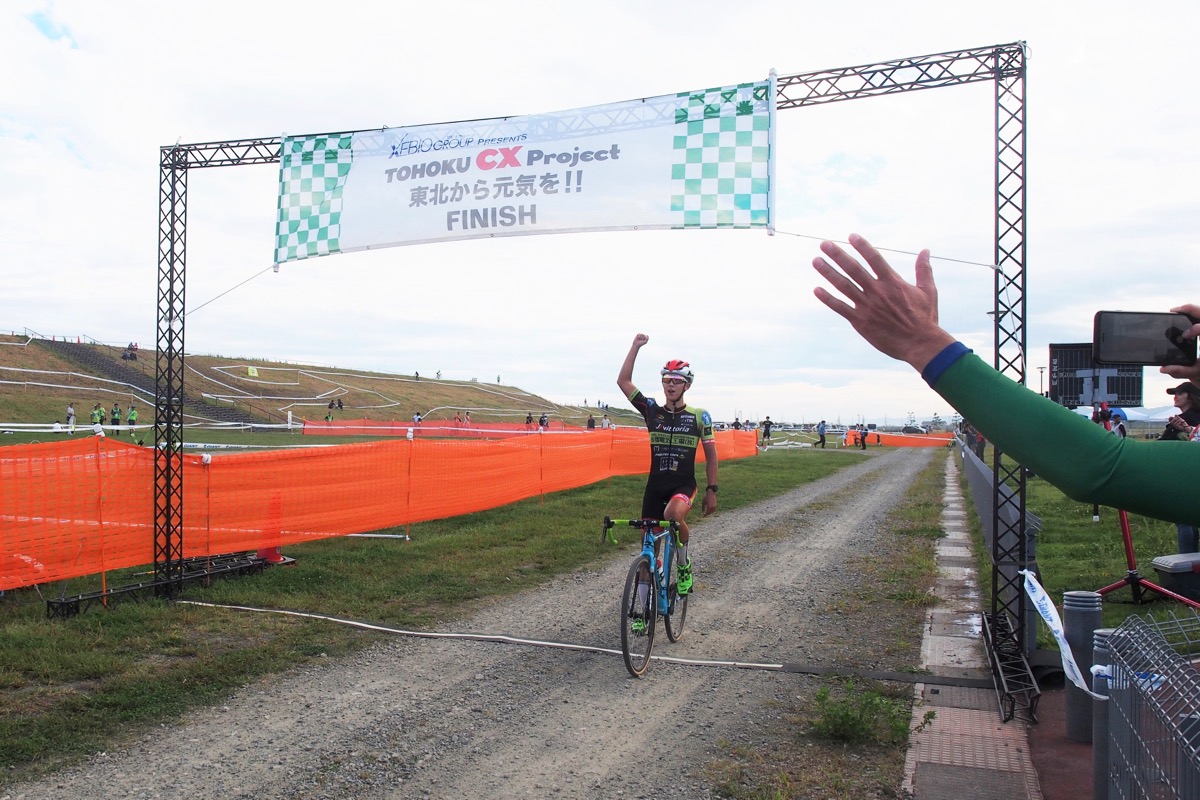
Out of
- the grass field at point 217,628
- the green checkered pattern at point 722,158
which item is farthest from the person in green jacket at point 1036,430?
the green checkered pattern at point 722,158

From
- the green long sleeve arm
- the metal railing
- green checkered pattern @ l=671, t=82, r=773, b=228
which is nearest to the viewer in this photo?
the green long sleeve arm

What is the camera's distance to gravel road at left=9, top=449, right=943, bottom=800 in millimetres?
4348

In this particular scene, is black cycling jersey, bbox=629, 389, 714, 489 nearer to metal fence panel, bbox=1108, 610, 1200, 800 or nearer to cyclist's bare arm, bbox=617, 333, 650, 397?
cyclist's bare arm, bbox=617, 333, 650, 397

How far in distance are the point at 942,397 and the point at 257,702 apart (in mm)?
5077

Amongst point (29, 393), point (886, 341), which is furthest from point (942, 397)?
point (29, 393)

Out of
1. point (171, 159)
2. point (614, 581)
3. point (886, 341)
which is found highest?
point (171, 159)

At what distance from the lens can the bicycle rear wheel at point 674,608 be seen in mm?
7043

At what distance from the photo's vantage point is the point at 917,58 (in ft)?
23.9

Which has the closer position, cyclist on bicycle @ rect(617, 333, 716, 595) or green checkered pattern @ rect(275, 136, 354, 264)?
cyclist on bicycle @ rect(617, 333, 716, 595)

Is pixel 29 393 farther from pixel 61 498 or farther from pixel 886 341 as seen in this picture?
pixel 886 341

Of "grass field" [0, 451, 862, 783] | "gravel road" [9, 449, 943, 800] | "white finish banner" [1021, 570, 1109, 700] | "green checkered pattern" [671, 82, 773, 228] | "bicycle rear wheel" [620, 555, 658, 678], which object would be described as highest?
"green checkered pattern" [671, 82, 773, 228]

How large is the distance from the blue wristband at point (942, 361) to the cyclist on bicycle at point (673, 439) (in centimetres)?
494

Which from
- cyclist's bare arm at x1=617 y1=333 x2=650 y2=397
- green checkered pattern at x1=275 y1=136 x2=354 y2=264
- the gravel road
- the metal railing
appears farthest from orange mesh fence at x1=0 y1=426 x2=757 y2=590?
the metal railing

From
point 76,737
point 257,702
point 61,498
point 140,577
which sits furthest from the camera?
point 140,577
